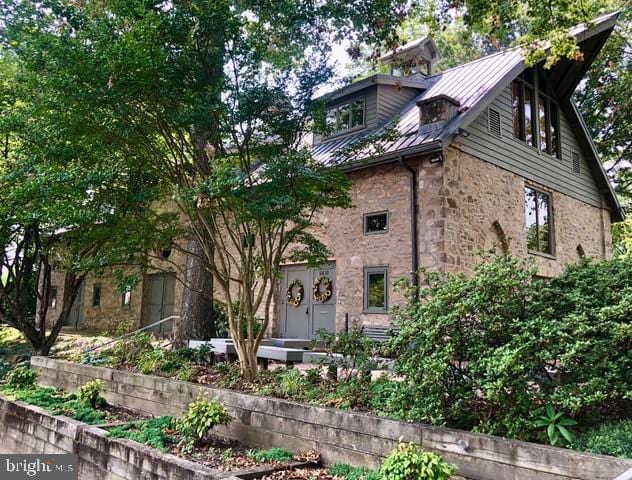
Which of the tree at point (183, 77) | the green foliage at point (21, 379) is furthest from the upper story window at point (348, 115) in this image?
the green foliage at point (21, 379)

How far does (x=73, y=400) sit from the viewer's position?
7.51m

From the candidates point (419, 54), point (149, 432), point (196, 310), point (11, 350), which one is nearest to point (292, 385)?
point (149, 432)

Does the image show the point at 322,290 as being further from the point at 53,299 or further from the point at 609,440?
the point at 53,299

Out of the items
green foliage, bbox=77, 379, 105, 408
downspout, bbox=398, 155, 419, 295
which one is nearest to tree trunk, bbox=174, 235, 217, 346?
green foliage, bbox=77, 379, 105, 408

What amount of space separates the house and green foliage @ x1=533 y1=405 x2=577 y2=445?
5598 millimetres

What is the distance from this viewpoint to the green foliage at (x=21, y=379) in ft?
28.6

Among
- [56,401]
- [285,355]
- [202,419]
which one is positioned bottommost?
[56,401]

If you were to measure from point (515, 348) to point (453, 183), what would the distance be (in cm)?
730

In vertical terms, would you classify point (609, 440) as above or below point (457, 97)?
below

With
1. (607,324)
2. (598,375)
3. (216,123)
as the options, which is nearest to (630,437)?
(598,375)

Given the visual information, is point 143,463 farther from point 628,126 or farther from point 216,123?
point 628,126

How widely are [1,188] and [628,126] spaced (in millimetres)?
21142

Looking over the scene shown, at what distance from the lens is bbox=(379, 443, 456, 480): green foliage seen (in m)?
3.58

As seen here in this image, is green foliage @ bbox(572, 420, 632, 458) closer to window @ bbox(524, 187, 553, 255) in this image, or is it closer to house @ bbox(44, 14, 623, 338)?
house @ bbox(44, 14, 623, 338)
